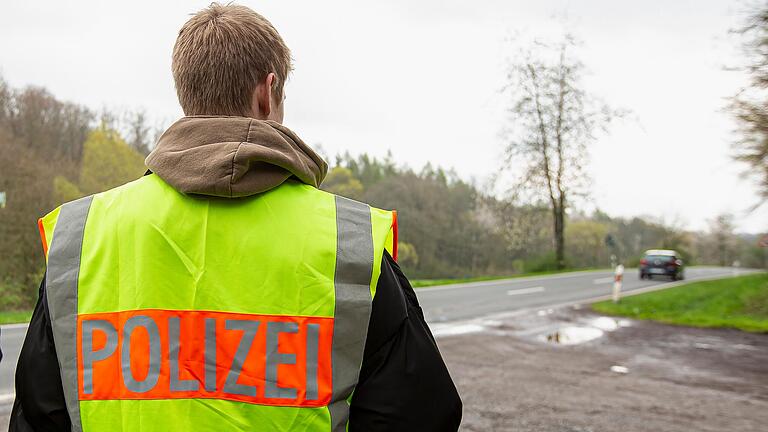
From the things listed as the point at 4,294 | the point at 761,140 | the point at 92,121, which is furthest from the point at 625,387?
the point at 92,121

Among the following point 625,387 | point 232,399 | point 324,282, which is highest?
point 324,282

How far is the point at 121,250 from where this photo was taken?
149 cm

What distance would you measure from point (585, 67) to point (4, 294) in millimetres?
24129

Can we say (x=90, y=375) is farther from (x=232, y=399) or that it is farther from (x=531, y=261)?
(x=531, y=261)

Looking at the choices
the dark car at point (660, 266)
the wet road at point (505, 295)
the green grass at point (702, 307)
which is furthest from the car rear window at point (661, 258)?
the green grass at point (702, 307)

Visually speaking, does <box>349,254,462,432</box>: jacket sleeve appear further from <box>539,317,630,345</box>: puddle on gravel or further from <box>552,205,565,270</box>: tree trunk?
<box>552,205,565,270</box>: tree trunk

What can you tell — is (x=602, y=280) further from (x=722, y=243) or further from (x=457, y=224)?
(x=722, y=243)

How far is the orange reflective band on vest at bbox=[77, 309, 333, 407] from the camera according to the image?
145 centimetres

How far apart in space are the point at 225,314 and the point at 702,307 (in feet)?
55.2

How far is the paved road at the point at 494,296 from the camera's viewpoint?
33.3 feet

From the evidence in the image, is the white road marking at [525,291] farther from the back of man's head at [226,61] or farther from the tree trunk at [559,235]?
the back of man's head at [226,61]

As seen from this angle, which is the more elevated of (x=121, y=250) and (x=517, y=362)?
(x=121, y=250)

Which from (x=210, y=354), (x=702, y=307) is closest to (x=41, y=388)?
(x=210, y=354)

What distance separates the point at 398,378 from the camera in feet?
4.80
